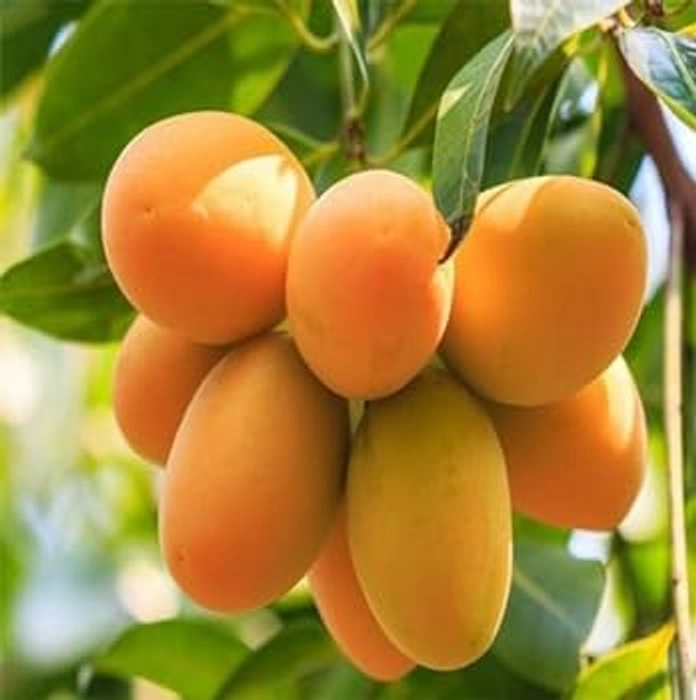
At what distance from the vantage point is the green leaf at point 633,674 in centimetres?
81

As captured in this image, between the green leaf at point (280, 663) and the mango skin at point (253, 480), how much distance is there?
0.31 metres

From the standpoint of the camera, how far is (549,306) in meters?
0.63

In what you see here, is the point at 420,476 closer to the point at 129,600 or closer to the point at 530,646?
the point at 530,646

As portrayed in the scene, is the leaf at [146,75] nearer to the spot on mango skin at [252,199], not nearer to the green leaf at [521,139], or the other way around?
the green leaf at [521,139]

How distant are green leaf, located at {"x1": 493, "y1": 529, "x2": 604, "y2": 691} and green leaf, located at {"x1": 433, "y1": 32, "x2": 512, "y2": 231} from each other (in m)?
0.36

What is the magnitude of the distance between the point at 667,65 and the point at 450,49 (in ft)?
0.79

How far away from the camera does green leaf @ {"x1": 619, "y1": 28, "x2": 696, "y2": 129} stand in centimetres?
64

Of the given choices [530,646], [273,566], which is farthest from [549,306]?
[530,646]

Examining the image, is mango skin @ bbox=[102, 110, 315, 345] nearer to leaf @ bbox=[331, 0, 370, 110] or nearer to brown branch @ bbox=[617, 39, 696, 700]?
leaf @ bbox=[331, 0, 370, 110]

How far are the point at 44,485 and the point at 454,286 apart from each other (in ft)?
2.43

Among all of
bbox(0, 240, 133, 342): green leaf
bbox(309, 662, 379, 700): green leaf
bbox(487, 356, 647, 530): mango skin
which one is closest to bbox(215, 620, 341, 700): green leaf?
bbox(309, 662, 379, 700): green leaf

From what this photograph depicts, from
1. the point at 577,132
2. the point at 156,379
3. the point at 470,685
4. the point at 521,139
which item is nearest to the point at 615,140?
the point at 577,132

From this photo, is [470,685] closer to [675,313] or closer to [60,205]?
[675,313]

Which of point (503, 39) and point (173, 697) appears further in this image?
A: point (173, 697)
